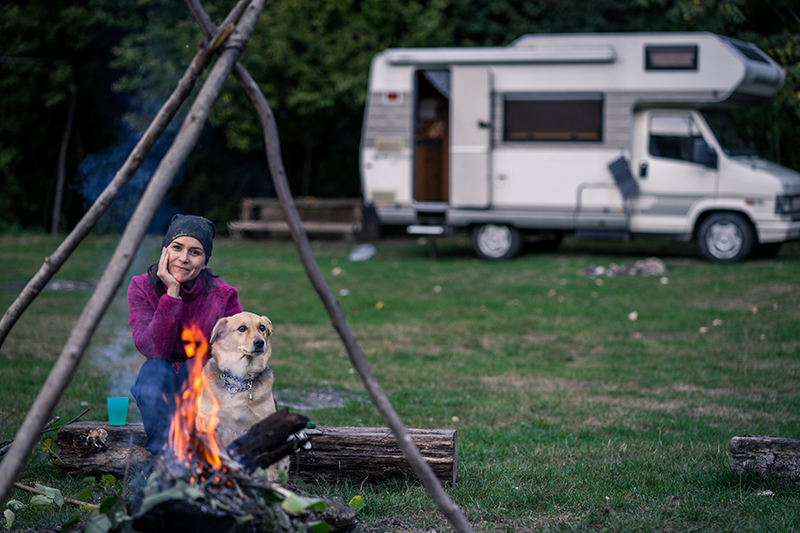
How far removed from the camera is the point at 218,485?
260 cm

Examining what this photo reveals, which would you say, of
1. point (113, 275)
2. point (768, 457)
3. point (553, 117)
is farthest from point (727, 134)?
point (113, 275)

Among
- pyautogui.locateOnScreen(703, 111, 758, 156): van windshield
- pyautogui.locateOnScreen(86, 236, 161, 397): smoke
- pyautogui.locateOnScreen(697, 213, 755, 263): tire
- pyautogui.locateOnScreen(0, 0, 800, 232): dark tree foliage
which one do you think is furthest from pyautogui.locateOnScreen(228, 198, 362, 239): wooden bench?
pyautogui.locateOnScreen(86, 236, 161, 397): smoke

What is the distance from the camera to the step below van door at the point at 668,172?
12.2 m

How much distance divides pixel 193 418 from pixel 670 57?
11.0 m

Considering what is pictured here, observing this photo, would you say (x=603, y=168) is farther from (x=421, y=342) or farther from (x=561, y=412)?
(x=561, y=412)

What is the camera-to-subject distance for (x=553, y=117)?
12852 millimetres

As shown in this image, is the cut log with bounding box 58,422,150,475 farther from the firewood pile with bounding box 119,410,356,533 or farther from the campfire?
the firewood pile with bounding box 119,410,356,533

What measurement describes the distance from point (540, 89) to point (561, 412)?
8.41 metres

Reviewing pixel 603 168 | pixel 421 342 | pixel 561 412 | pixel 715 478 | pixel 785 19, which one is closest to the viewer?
pixel 715 478

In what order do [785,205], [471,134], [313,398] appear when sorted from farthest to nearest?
[471,134] < [785,205] < [313,398]

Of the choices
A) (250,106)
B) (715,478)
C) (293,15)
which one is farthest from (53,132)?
(715,478)

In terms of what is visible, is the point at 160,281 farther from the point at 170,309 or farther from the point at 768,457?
the point at 768,457

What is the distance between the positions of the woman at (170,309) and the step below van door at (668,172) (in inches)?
395

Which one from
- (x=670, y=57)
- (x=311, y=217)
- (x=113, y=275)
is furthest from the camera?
(x=311, y=217)
